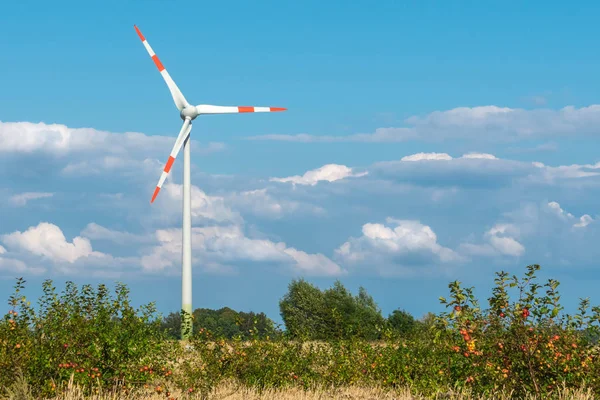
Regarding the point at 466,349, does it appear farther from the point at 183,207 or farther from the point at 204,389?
the point at 183,207

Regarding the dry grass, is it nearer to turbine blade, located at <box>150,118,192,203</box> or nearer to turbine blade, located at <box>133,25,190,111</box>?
Answer: turbine blade, located at <box>150,118,192,203</box>

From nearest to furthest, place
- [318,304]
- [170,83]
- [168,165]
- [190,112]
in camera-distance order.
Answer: [168,165], [190,112], [170,83], [318,304]

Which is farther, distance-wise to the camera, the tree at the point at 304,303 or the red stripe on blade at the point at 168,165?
the tree at the point at 304,303

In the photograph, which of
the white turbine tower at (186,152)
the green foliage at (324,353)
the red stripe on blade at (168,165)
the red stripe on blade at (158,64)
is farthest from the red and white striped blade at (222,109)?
the green foliage at (324,353)

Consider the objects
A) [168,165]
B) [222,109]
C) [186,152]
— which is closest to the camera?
[168,165]

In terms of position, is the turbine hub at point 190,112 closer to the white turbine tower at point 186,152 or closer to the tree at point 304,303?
the white turbine tower at point 186,152

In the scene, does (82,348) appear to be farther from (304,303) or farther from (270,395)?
(304,303)

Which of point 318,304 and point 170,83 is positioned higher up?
point 170,83

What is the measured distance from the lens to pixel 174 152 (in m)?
43.7

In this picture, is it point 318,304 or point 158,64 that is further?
point 318,304

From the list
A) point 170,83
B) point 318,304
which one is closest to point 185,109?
point 170,83

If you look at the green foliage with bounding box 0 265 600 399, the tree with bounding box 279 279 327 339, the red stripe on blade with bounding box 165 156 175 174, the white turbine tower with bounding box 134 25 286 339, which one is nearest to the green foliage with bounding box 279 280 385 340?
the tree with bounding box 279 279 327 339

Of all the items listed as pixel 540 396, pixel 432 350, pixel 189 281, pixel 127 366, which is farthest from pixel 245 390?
pixel 189 281

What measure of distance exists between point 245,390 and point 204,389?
1.15 m
